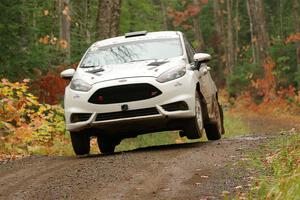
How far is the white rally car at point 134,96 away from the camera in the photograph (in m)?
9.54

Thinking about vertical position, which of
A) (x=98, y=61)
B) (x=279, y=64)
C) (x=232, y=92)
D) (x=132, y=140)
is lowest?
(x=232, y=92)

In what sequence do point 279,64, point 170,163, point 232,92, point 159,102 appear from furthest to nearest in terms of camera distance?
point 232,92, point 279,64, point 159,102, point 170,163

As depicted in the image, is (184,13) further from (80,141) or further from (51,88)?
(80,141)

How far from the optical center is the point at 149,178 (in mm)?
7090

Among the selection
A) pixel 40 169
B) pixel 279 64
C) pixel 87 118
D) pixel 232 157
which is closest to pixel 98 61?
pixel 87 118

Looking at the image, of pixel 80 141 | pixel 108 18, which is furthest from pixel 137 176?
pixel 108 18

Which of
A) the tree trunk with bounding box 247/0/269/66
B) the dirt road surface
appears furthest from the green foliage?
the tree trunk with bounding box 247/0/269/66

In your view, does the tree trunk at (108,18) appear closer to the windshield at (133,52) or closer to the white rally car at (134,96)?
the windshield at (133,52)

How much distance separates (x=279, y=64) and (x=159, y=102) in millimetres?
23204

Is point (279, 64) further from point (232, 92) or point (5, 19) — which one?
point (5, 19)

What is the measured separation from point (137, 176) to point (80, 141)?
10.2 ft

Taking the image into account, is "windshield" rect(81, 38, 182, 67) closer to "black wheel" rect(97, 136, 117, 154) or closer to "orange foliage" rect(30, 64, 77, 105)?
"black wheel" rect(97, 136, 117, 154)

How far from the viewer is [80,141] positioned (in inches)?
401

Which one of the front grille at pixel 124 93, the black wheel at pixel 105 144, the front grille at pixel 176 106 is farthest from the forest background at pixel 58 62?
the front grille at pixel 176 106
